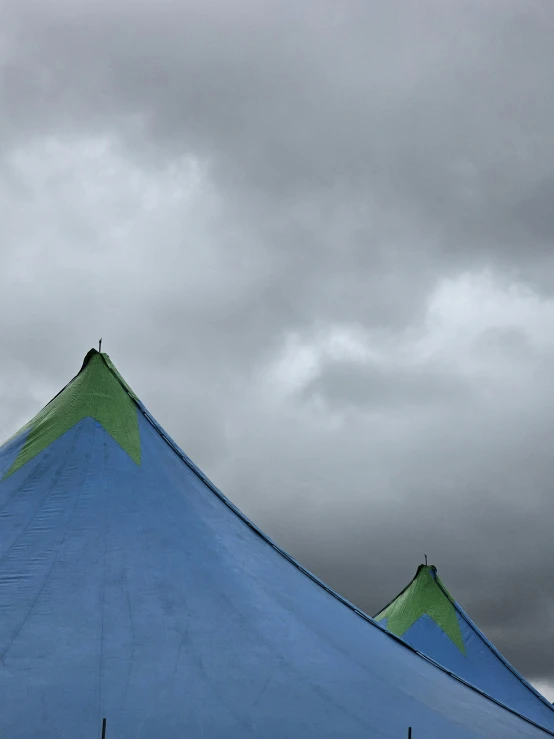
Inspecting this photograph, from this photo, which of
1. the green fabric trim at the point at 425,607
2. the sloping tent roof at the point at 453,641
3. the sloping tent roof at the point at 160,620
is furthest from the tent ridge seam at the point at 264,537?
the green fabric trim at the point at 425,607

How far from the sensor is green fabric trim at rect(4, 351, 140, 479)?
25.1 feet

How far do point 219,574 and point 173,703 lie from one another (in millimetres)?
1358

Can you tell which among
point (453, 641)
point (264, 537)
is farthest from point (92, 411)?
point (453, 641)

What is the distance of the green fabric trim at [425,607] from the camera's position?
13477 mm

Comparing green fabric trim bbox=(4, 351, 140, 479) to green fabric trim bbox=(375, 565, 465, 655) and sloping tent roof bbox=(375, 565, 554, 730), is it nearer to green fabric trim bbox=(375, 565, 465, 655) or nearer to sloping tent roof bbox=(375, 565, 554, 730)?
sloping tent roof bbox=(375, 565, 554, 730)

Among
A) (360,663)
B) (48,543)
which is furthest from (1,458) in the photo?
(360,663)

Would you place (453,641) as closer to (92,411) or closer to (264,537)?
(264,537)

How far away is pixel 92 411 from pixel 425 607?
7987mm

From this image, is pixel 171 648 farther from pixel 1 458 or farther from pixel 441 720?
pixel 1 458

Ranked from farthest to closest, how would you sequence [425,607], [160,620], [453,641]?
1. [425,607]
2. [453,641]
3. [160,620]

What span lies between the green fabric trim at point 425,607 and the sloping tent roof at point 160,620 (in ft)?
21.6

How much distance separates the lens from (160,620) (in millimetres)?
6156

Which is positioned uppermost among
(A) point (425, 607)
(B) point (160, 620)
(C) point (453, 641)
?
(A) point (425, 607)

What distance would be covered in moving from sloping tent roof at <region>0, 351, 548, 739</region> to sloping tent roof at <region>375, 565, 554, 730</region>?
5373 millimetres
